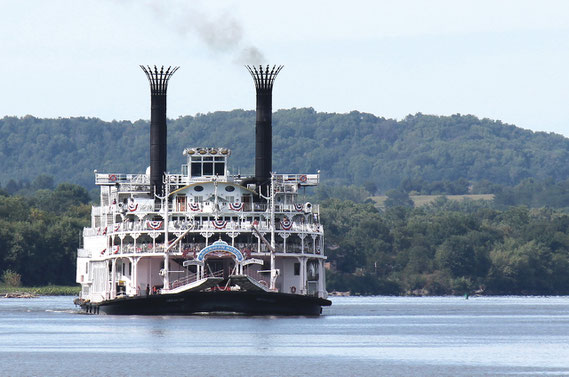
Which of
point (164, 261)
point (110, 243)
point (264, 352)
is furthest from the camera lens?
point (110, 243)

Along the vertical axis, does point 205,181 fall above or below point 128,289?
above

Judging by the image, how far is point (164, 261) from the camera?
344ft

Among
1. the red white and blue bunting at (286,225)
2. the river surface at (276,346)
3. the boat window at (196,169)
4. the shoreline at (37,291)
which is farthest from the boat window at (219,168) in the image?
the shoreline at (37,291)

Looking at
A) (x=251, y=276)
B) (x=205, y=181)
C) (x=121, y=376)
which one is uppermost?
(x=205, y=181)

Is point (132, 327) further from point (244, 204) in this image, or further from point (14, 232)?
point (14, 232)

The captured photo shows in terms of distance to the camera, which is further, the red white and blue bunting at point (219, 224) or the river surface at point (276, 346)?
the red white and blue bunting at point (219, 224)

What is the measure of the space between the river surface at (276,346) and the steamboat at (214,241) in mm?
1689

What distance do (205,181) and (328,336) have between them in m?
20.5

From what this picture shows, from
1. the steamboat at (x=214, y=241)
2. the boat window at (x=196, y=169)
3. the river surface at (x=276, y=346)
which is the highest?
the boat window at (x=196, y=169)

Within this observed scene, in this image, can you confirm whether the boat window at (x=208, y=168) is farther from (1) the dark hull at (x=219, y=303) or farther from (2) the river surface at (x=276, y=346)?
(1) the dark hull at (x=219, y=303)

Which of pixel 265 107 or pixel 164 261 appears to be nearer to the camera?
pixel 164 261

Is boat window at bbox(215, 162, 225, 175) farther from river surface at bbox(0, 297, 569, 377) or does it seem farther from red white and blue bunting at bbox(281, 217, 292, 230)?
river surface at bbox(0, 297, 569, 377)

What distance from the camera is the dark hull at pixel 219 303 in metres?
102

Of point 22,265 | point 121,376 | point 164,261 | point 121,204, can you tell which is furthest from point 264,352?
point 22,265
